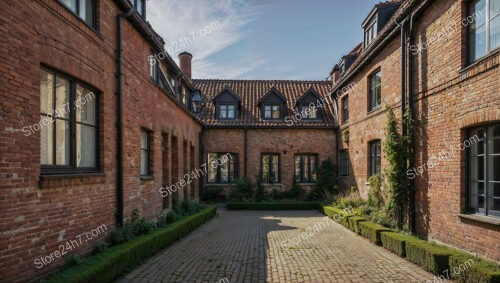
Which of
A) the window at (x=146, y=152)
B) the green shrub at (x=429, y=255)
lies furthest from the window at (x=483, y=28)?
the window at (x=146, y=152)

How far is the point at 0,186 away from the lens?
14.0ft

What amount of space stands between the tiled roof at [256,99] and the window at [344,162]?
7.23ft

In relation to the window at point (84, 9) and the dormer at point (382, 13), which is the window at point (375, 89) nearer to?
the dormer at point (382, 13)

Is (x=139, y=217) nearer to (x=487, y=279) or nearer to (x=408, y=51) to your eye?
(x=487, y=279)

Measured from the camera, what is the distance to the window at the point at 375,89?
12.9m

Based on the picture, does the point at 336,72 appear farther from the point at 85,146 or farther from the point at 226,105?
the point at 85,146

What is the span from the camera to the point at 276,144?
20844mm

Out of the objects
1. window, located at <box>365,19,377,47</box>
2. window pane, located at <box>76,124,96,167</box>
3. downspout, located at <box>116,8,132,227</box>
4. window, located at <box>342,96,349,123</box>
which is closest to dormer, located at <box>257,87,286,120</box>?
window, located at <box>342,96,349,123</box>

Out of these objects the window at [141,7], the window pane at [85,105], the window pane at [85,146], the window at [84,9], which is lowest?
the window pane at [85,146]

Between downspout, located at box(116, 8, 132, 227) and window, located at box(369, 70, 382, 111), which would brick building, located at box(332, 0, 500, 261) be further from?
downspout, located at box(116, 8, 132, 227)

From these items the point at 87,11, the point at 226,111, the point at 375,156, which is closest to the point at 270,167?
the point at 226,111

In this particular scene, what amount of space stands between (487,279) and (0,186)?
727cm

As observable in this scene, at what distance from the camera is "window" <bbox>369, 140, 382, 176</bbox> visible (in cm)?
1316

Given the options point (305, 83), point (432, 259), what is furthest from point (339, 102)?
point (432, 259)
